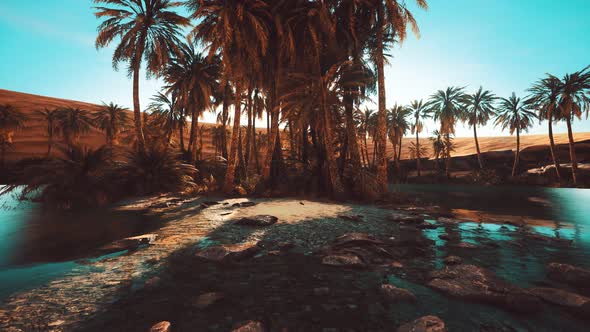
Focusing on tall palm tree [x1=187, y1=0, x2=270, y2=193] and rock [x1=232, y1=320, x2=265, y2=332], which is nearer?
rock [x1=232, y1=320, x2=265, y2=332]

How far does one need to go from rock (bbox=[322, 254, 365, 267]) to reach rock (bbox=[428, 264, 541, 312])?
1152mm

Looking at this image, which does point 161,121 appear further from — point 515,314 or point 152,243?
point 515,314

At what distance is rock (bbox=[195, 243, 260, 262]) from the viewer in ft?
14.6

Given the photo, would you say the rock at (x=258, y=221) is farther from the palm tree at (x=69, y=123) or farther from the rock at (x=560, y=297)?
the palm tree at (x=69, y=123)

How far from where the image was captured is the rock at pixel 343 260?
13.7 ft

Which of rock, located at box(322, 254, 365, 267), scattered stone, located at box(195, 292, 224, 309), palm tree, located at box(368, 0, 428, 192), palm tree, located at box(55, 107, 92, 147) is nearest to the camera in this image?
scattered stone, located at box(195, 292, 224, 309)

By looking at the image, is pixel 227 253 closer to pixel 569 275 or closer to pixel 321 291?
pixel 321 291

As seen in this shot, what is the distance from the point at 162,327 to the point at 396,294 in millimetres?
2822

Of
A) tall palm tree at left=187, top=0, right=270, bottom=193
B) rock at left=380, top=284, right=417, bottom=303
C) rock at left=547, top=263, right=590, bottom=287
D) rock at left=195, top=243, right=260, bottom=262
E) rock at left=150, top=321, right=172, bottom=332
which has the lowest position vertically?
rock at left=547, top=263, right=590, bottom=287

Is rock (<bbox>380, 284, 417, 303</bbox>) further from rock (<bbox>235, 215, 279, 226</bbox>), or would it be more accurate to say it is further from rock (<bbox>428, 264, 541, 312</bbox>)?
rock (<bbox>235, 215, 279, 226</bbox>)

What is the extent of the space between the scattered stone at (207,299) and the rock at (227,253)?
130cm

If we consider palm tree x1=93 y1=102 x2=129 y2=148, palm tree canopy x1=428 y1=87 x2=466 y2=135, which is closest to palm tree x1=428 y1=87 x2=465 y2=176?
palm tree canopy x1=428 y1=87 x2=466 y2=135

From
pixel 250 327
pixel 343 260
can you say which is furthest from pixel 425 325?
pixel 343 260

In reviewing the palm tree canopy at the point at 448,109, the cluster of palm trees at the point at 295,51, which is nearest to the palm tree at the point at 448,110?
the palm tree canopy at the point at 448,109
